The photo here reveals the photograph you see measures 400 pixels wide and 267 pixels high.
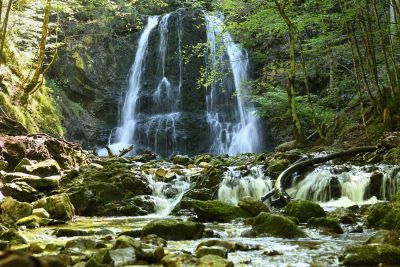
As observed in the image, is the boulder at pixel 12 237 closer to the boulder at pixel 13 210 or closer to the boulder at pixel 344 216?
the boulder at pixel 13 210

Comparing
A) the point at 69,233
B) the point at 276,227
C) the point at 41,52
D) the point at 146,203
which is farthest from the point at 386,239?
the point at 41,52

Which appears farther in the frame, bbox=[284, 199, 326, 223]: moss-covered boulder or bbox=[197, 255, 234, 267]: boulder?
bbox=[284, 199, 326, 223]: moss-covered boulder

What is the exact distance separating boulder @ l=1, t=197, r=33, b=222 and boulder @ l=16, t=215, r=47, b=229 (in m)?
0.27

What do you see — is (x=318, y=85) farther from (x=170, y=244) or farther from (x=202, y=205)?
(x=170, y=244)

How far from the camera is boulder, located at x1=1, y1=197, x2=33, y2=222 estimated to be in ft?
16.5

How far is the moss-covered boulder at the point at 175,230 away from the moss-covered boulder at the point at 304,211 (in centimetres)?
182

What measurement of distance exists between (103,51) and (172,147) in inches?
371

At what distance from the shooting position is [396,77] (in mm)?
8766

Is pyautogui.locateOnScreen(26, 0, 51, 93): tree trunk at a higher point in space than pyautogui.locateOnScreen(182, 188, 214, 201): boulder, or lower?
higher

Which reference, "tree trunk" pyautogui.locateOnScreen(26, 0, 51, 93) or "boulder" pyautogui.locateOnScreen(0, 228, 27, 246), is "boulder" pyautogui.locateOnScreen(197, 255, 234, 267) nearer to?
"boulder" pyautogui.locateOnScreen(0, 228, 27, 246)

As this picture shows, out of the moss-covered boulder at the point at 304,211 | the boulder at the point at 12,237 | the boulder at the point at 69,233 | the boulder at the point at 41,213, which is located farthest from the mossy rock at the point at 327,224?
the boulder at the point at 41,213

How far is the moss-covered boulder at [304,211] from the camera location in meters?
4.95

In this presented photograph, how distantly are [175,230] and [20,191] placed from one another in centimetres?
415

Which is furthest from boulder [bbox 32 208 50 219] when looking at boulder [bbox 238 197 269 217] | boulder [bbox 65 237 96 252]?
boulder [bbox 238 197 269 217]
